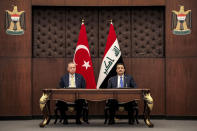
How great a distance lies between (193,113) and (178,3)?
110 inches

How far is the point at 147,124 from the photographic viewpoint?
27.3 ft

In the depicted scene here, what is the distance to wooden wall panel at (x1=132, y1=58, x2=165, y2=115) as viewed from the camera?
1017 centimetres

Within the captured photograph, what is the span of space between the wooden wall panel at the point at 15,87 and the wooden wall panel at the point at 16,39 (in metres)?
0.18

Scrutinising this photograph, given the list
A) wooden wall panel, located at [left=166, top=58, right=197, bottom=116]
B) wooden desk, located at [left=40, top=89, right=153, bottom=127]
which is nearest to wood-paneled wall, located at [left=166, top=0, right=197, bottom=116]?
wooden wall panel, located at [left=166, top=58, right=197, bottom=116]

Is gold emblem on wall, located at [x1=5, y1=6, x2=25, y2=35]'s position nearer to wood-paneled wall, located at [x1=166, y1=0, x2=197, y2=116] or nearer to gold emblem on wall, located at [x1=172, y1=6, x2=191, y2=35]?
wood-paneled wall, located at [x1=166, y1=0, x2=197, y2=116]

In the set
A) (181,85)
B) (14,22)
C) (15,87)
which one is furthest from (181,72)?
(14,22)

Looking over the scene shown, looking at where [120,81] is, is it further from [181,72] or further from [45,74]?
[45,74]

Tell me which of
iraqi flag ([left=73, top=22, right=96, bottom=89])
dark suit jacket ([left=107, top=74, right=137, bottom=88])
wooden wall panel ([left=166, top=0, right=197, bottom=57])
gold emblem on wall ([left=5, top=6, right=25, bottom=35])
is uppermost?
gold emblem on wall ([left=5, top=6, right=25, bottom=35])

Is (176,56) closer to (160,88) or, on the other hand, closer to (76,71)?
(160,88)

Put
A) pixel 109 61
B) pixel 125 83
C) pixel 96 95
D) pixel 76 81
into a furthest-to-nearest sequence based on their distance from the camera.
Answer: pixel 109 61
pixel 76 81
pixel 125 83
pixel 96 95

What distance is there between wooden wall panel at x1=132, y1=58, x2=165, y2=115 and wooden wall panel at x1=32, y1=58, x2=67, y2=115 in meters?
1.83

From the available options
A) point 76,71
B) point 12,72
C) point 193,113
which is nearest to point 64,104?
point 76,71

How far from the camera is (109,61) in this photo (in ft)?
32.4

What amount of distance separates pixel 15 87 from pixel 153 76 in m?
3.49
